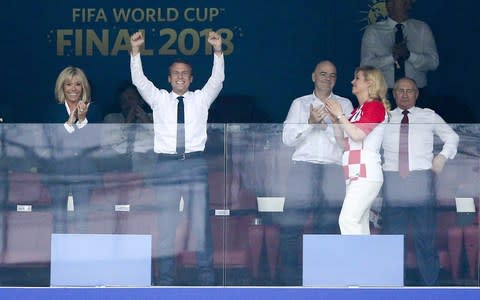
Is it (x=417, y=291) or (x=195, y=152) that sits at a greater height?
(x=195, y=152)

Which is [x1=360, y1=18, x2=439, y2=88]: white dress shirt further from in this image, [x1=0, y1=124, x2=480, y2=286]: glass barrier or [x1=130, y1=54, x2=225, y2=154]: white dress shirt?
[x1=0, y1=124, x2=480, y2=286]: glass barrier

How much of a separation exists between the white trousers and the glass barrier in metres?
0.01

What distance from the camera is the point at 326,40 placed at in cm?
1510

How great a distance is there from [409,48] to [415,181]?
13.0 ft

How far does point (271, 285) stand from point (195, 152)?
3.58ft

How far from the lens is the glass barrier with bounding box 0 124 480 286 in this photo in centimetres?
1096

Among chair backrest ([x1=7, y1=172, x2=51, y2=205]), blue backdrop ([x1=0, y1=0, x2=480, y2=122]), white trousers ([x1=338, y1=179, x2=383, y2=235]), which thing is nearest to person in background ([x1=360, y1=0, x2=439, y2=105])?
blue backdrop ([x1=0, y1=0, x2=480, y2=122])

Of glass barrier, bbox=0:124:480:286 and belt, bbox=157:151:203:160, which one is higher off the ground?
belt, bbox=157:151:203:160

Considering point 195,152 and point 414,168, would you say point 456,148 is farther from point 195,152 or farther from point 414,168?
point 195,152

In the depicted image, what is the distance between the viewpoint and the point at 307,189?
11.0 metres

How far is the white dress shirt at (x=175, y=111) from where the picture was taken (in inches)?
434

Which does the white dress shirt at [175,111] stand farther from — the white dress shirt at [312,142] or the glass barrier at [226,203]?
the white dress shirt at [312,142]

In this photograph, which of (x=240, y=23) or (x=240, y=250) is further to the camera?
(x=240, y=23)

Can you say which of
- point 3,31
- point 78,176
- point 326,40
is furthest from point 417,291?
point 3,31
